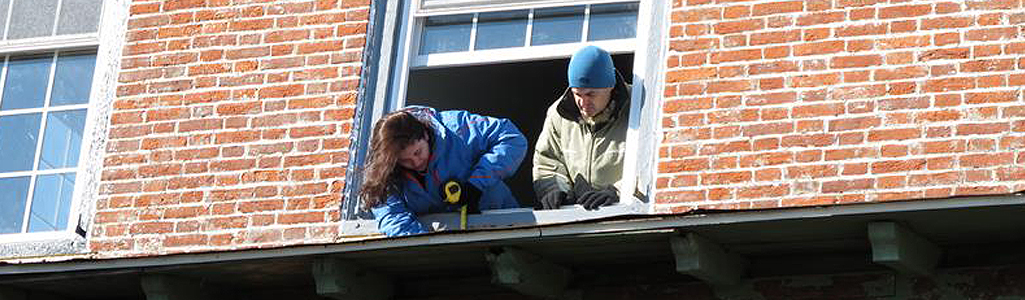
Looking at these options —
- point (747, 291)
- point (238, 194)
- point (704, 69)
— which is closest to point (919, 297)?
point (747, 291)

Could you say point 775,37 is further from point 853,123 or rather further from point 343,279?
point 343,279

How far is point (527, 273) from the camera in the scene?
9.57 meters

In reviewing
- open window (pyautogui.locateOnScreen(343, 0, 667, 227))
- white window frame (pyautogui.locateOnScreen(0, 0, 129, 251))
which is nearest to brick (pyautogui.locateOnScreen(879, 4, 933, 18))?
open window (pyautogui.locateOnScreen(343, 0, 667, 227))

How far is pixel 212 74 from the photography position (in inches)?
441

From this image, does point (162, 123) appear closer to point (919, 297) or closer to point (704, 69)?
point (704, 69)

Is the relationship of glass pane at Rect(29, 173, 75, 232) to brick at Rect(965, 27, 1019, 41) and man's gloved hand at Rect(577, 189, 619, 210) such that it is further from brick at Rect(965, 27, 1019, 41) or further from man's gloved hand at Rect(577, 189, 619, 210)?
brick at Rect(965, 27, 1019, 41)

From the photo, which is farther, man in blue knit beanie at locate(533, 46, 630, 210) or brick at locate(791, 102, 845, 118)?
man in blue knit beanie at locate(533, 46, 630, 210)

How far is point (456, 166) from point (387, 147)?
0.42 metres

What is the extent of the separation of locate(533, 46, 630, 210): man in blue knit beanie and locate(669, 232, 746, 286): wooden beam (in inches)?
34.5

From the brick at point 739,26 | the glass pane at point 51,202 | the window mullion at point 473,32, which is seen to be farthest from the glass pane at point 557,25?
the glass pane at point 51,202

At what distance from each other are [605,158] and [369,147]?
3.87 ft

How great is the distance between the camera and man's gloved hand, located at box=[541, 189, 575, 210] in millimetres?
10195

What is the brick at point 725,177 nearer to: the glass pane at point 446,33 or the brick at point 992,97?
the brick at point 992,97

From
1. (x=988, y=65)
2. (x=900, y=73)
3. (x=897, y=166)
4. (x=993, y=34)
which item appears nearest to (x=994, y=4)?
(x=993, y=34)
